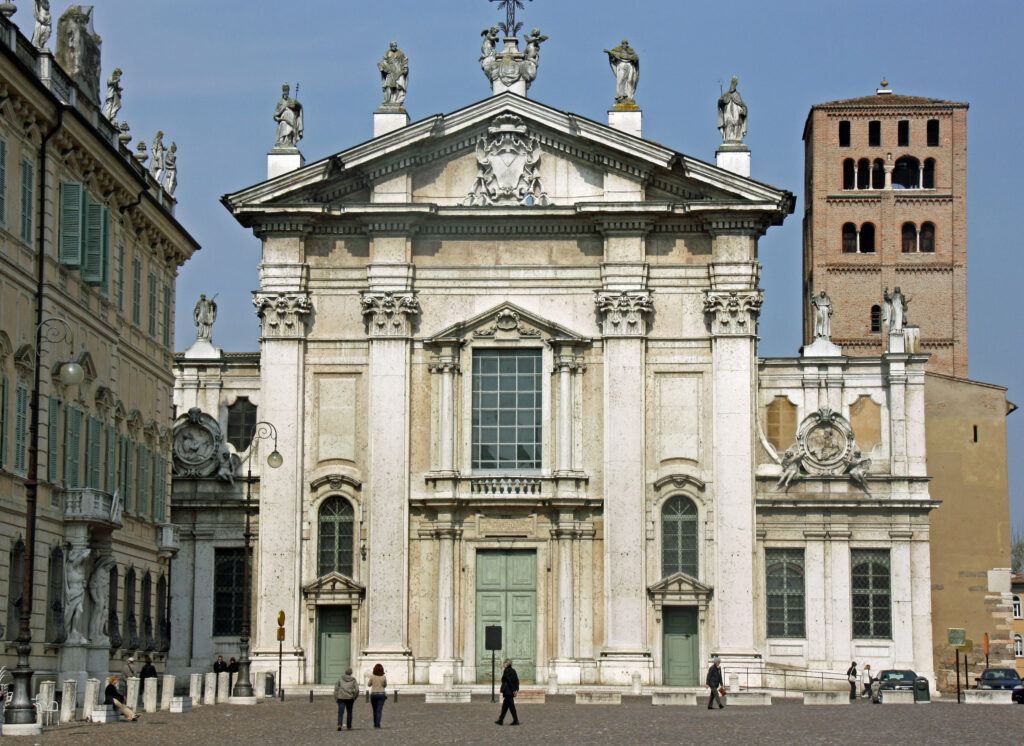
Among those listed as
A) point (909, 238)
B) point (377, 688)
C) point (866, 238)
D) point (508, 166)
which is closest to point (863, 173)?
point (866, 238)

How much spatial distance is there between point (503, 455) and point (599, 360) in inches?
143

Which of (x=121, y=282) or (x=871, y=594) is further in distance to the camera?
(x=871, y=594)

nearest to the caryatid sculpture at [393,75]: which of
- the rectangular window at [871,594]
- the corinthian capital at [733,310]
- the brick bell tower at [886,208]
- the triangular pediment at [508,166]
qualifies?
the triangular pediment at [508,166]

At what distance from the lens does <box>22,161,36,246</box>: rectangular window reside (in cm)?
3550

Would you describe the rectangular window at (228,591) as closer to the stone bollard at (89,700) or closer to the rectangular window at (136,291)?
the rectangular window at (136,291)

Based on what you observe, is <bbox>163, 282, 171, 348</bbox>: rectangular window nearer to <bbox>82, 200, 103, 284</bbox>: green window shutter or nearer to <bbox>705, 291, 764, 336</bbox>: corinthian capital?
<bbox>82, 200, 103, 284</bbox>: green window shutter

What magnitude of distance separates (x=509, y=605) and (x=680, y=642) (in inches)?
182

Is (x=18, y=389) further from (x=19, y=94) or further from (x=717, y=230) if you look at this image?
(x=717, y=230)

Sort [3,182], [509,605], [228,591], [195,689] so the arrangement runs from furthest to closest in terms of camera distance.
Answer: [228,591] → [509,605] → [195,689] → [3,182]

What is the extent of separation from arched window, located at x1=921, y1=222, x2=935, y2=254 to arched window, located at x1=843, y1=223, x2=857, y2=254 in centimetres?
333

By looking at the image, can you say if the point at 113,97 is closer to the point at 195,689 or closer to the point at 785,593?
the point at 195,689

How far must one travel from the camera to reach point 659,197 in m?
48.8

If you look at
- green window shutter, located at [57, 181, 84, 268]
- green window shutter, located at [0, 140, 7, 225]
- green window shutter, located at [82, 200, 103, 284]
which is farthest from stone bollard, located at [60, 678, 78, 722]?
green window shutter, located at [82, 200, 103, 284]

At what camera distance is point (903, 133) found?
293ft
